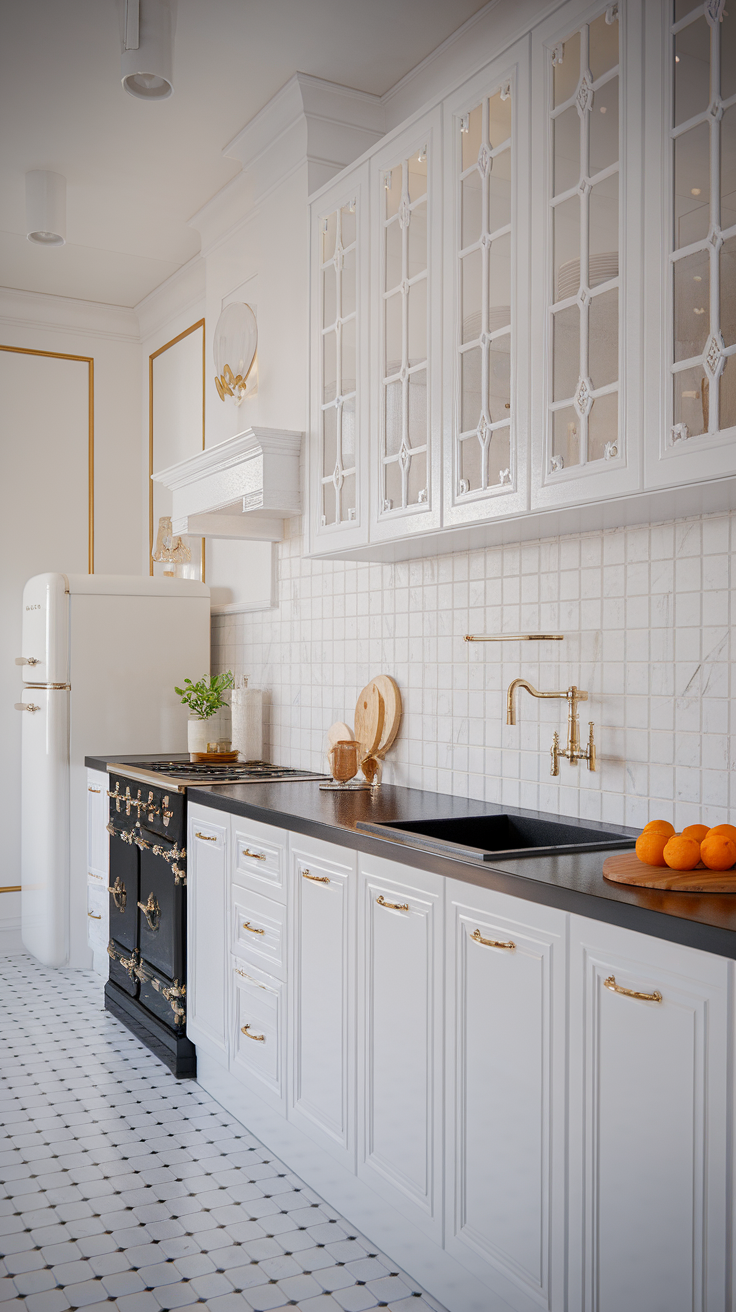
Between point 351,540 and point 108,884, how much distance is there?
1.79 meters

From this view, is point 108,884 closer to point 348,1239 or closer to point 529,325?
point 348,1239

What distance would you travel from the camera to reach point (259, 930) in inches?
106

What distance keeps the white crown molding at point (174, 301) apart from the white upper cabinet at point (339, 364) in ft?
5.58

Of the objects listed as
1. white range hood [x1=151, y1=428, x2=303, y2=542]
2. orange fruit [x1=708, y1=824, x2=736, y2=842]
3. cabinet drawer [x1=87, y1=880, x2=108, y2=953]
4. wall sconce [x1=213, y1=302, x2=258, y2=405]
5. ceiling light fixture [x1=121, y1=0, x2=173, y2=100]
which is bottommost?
cabinet drawer [x1=87, y1=880, x2=108, y2=953]

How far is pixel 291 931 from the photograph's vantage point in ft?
8.29

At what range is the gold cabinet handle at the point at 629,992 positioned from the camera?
1416mm

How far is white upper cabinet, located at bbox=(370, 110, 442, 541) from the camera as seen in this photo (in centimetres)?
246

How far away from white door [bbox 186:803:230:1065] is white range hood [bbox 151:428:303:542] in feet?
3.61

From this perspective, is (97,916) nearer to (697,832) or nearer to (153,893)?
(153,893)

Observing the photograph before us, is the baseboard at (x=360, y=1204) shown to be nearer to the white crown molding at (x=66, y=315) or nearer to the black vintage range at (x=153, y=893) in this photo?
the black vintage range at (x=153, y=893)

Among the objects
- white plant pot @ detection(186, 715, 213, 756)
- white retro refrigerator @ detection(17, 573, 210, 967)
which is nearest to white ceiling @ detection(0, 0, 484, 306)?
white retro refrigerator @ detection(17, 573, 210, 967)

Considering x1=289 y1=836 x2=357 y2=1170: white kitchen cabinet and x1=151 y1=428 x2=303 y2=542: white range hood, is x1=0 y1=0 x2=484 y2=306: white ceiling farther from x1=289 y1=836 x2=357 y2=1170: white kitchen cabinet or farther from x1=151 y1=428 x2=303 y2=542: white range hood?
x1=289 y1=836 x2=357 y2=1170: white kitchen cabinet

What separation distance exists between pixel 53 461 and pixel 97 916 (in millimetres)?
2380

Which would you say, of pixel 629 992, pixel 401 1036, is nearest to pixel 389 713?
pixel 401 1036
